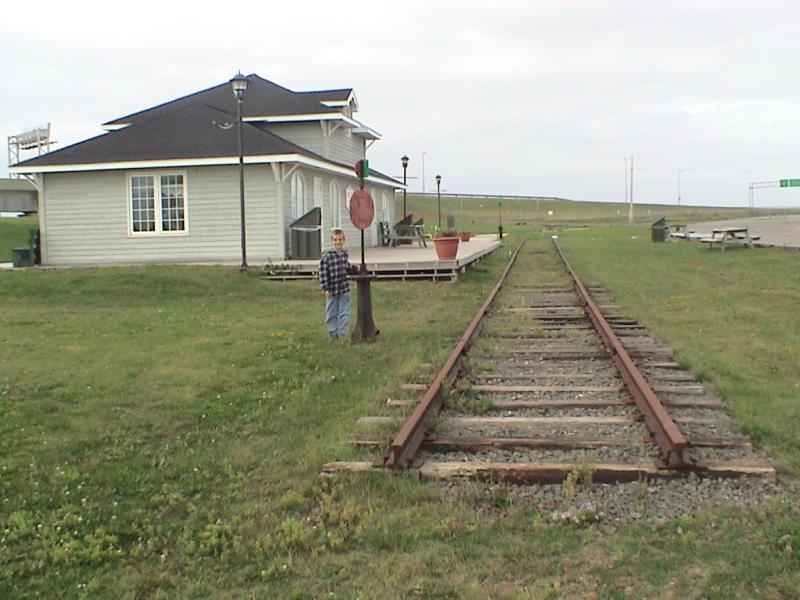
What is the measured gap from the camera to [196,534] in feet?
13.7

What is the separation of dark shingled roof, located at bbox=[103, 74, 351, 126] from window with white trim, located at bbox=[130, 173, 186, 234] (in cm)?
463

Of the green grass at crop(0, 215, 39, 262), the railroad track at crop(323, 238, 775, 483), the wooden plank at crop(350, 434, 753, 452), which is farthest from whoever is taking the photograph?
the green grass at crop(0, 215, 39, 262)

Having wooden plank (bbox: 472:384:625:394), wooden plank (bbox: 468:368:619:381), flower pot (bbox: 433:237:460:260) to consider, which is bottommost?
wooden plank (bbox: 472:384:625:394)

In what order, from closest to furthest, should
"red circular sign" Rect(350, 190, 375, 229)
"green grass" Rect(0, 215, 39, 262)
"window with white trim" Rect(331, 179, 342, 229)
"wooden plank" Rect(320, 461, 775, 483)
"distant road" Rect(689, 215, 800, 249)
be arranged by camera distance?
"wooden plank" Rect(320, 461, 775, 483)
"red circular sign" Rect(350, 190, 375, 229)
"window with white trim" Rect(331, 179, 342, 229)
"distant road" Rect(689, 215, 800, 249)
"green grass" Rect(0, 215, 39, 262)

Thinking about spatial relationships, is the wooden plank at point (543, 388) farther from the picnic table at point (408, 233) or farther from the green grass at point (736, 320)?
the picnic table at point (408, 233)

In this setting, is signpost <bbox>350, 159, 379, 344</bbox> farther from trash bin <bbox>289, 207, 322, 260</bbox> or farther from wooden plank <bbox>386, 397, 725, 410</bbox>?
trash bin <bbox>289, 207, 322, 260</bbox>

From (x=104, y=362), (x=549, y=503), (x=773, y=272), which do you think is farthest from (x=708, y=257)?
(x=549, y=503)

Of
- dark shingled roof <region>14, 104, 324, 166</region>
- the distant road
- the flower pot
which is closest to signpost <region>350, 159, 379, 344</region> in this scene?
the flower pot

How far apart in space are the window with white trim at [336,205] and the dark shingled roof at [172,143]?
9.45 ft

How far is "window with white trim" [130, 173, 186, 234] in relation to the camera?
20859 millimetres

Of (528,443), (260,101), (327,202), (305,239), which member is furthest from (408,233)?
(528,443)

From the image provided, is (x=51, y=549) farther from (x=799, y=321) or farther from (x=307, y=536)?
(x=799, y=321)

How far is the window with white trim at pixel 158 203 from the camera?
821 inches

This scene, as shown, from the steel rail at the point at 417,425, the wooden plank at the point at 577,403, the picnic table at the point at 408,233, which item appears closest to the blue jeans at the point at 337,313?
the steel rail at the point at 417,425
